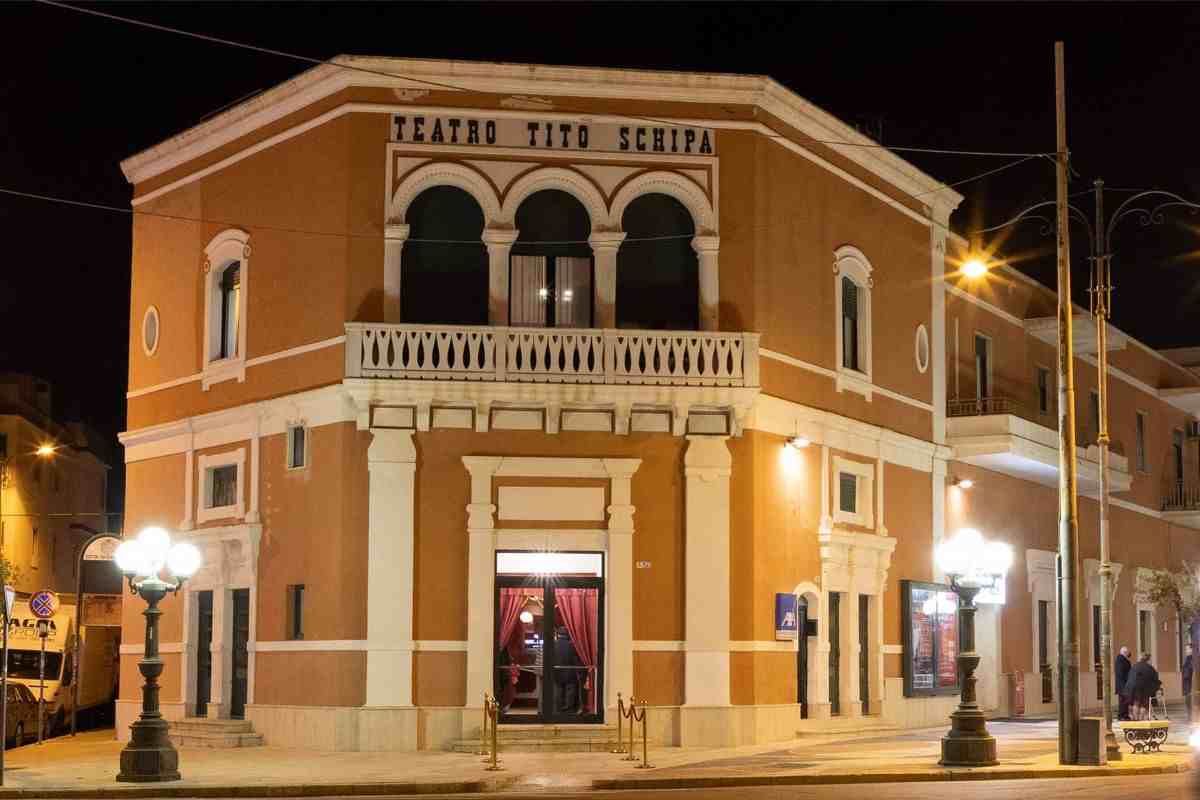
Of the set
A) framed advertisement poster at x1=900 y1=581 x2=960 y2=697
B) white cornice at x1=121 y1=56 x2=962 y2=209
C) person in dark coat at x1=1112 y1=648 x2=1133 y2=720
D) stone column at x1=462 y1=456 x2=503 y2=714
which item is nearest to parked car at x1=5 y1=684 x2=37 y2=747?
stone column at x1=462 y1=456 x2=503 y2=714

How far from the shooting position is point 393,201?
27219 millimetres

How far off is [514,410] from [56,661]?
58.1 ft

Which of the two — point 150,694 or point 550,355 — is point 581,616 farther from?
point 150,694

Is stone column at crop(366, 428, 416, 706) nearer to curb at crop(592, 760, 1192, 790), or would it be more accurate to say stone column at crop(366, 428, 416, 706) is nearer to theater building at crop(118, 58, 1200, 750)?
theater building at crop(118, 58, 1200, 750)

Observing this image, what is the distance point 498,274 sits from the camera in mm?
27359

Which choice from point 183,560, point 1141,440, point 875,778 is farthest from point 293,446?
point 1141,440

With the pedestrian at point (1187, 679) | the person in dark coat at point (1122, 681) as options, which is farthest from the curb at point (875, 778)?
the pedestrian at point (1187, 679)

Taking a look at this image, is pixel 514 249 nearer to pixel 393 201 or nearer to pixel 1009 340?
pixel 393 201

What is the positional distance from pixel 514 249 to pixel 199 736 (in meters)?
9.55

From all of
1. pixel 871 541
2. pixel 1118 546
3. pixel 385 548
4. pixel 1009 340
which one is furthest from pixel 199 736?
pixel 1118 546

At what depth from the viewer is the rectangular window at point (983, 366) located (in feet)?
123

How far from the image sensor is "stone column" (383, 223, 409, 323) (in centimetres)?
2711

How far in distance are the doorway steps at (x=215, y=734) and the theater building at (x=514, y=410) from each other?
293 mm

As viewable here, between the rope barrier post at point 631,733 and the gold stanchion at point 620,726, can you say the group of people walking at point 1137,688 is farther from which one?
the rope barrier post at point 631,733
